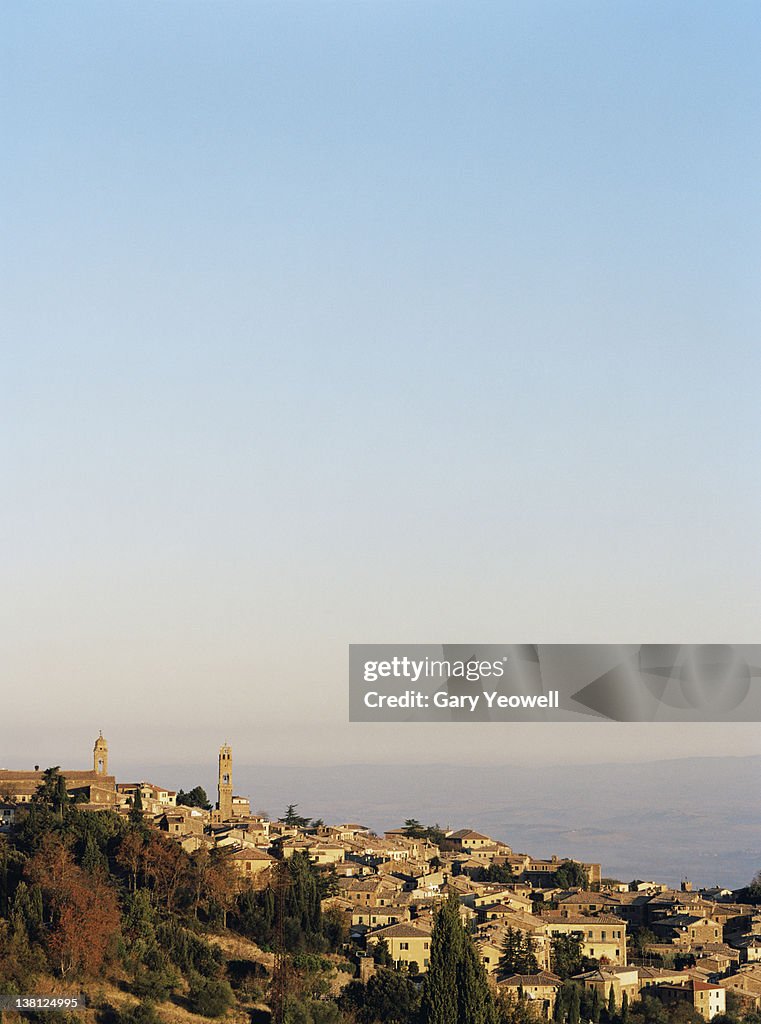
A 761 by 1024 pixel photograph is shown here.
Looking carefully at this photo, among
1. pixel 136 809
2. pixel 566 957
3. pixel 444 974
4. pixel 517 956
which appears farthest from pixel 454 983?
pixel 136 809

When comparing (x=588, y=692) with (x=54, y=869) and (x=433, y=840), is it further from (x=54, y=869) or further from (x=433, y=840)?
(x=433, y=840)

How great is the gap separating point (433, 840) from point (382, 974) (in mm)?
16264

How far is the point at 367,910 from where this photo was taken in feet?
88.0

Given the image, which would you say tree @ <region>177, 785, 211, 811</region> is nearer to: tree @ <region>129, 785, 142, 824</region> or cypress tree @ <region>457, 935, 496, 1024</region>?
tree @ <region>129, 785, 142, 824</region>

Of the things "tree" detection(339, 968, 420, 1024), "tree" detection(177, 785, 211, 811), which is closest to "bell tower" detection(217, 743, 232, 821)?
"tree" detection(177, 785, 211, 811)

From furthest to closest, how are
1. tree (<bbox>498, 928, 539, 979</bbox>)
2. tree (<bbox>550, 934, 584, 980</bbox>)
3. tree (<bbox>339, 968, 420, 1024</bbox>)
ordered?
1. tree (<bbox>550, 934, 584, 980</bbox>)
2. tree (<bbox>498, 928, 539, 979</bbox>)
3. tree (<bbox>339, 968, 420, 1024</bbox>)

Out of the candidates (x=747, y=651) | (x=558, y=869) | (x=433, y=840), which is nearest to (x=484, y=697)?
(x=747, y=651)

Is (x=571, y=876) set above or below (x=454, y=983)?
above

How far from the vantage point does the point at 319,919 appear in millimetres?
24750

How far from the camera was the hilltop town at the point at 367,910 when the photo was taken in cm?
2358

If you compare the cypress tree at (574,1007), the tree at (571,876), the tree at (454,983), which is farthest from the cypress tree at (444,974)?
the tree at (571,876)

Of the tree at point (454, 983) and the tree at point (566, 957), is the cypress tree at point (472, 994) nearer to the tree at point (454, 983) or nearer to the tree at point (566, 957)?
the tree at point (454, 983)

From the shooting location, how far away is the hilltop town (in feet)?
77.4

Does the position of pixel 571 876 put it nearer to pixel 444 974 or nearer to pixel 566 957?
pixel 566 957
